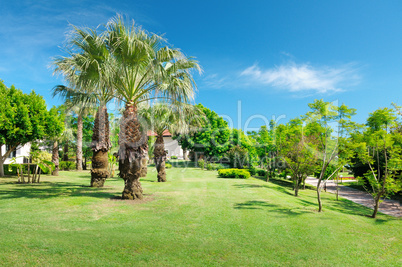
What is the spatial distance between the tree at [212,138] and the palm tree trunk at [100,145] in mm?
24646

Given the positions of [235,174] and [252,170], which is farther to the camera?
[252,170]

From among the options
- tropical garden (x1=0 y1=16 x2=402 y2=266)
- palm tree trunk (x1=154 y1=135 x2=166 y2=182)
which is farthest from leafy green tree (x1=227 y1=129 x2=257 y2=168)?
palm tree trunk (x1=154 y1=135 x2=166 y2=182)

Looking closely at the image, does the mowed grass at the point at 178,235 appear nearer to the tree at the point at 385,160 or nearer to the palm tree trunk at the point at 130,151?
the palm tree trunk at the point at 130,151

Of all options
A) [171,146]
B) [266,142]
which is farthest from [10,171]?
[171,146]

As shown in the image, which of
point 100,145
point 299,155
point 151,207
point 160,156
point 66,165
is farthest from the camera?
point 66,165

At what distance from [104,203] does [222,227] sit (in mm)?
5635

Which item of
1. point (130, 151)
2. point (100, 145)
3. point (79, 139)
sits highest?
point (79, 139)

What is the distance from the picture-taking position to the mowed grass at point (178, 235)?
5.88m

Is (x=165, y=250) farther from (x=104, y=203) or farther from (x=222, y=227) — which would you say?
(x=104, y=203)

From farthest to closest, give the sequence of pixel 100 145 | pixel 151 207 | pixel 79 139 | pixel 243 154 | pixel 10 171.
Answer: pixel 243 154 → pixel 79 139 → pixel 10 171 → pixel 100 145 → pixel 151 207

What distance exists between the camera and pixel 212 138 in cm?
4041

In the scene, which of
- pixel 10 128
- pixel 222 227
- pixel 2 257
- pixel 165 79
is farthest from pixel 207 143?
pixel 2 257

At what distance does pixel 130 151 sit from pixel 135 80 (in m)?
3.42

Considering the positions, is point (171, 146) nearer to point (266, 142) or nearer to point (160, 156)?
point (266, 142)
